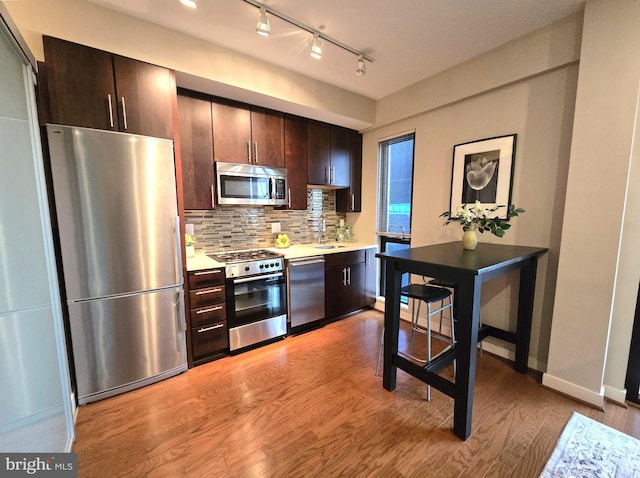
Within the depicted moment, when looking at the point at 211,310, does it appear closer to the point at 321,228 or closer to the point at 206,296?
the point at 206,296

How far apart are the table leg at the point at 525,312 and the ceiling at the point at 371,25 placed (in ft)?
6.05

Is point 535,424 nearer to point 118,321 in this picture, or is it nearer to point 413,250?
point 413,250

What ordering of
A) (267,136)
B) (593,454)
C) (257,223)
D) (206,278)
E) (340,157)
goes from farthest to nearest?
(340,157) < (257,223) < (267,136) < (206,278) < (593,454)

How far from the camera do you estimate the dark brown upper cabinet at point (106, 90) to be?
1.69 m

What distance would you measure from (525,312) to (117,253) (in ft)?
10.8

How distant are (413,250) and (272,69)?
7.11 feet

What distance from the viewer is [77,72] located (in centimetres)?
174

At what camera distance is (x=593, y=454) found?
145 centimetres

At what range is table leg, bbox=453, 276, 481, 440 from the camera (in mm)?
1494

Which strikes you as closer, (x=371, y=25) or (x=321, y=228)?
(x=371, y=25)

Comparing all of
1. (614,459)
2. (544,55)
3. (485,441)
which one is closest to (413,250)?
(485,441)

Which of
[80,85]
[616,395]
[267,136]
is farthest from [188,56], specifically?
[616,395]

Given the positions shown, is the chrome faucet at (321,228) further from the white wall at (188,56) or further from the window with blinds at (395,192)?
the white wall at (188,56)

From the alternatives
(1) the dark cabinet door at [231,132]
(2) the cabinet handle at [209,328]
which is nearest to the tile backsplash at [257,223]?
(1) the dark cabinet door at [231,132]
